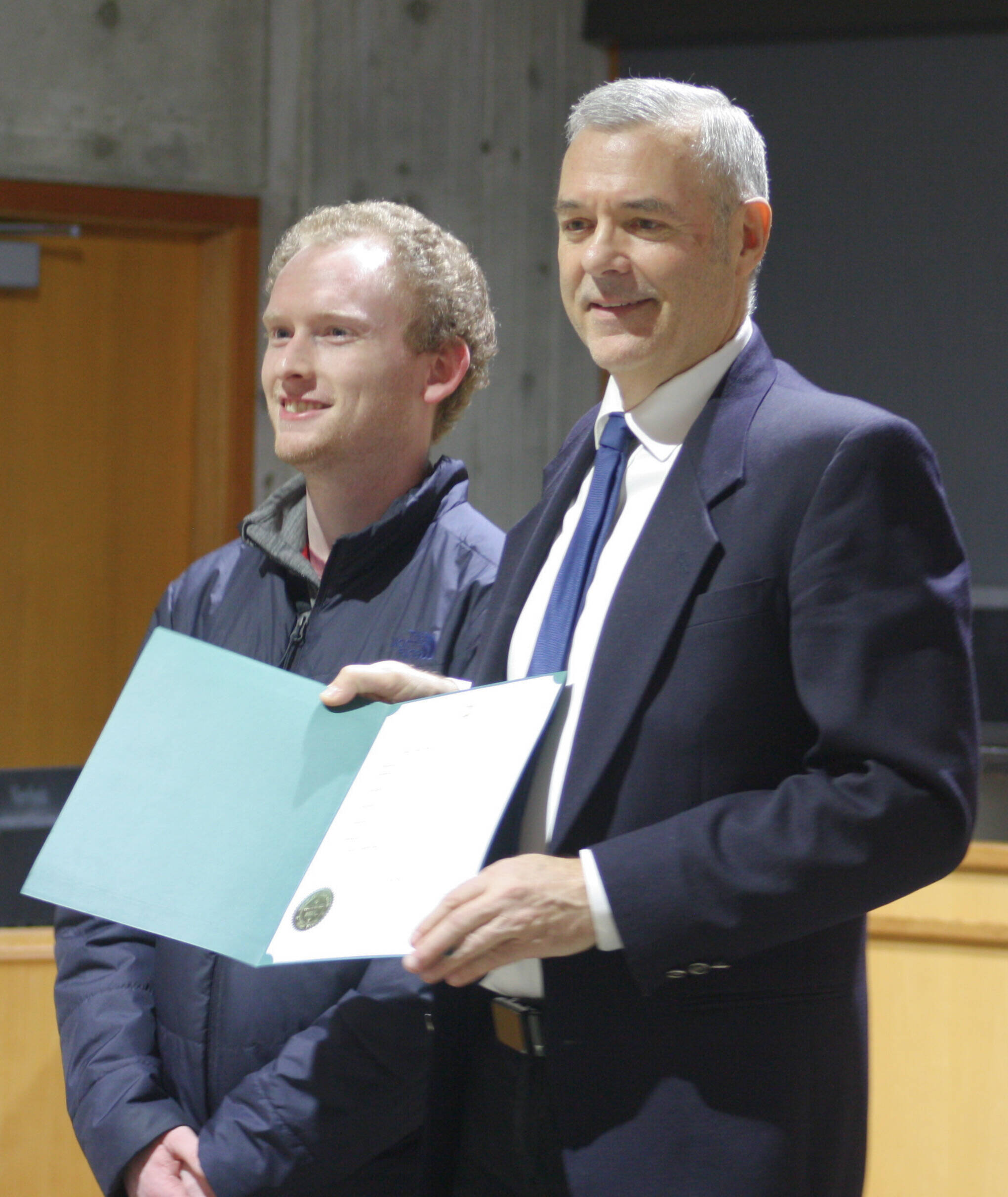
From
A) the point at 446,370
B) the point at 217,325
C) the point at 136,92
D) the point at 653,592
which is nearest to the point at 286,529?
the point at 446,370

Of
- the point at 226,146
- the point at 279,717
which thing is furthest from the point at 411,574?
the point at 226,146

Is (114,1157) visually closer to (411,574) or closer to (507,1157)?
(507,1157)

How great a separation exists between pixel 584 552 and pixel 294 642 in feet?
1.62

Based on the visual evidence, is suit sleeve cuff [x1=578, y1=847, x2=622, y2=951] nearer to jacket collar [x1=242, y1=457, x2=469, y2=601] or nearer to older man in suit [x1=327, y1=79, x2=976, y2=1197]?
older man in suit [x1=327, y1=79, x2=976, y2=1197]

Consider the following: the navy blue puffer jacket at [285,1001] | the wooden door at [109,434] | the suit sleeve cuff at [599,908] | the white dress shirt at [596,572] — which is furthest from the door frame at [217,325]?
→ the suit sleeve cuff at [599,908]

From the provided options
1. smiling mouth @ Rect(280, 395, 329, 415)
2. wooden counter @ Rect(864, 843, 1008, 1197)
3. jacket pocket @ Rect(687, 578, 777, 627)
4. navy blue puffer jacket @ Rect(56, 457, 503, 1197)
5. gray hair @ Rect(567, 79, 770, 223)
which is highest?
gray hair @ Rect(567, 79, 770, 223)

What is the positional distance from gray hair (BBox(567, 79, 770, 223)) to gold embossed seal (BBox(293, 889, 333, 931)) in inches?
25.4

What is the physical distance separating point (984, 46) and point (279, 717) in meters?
3.29

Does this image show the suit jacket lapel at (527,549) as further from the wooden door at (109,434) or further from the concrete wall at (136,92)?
the concrete wall at (136,92)

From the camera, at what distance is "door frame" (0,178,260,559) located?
3764 mm

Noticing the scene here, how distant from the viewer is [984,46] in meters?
3.67

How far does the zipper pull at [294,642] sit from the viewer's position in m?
1.51

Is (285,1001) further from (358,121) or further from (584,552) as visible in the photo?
(358,121)

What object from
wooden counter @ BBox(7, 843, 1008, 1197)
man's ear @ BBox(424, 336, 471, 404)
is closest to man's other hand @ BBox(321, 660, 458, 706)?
man's ear @ BBox(424, 336, 471, 404)
